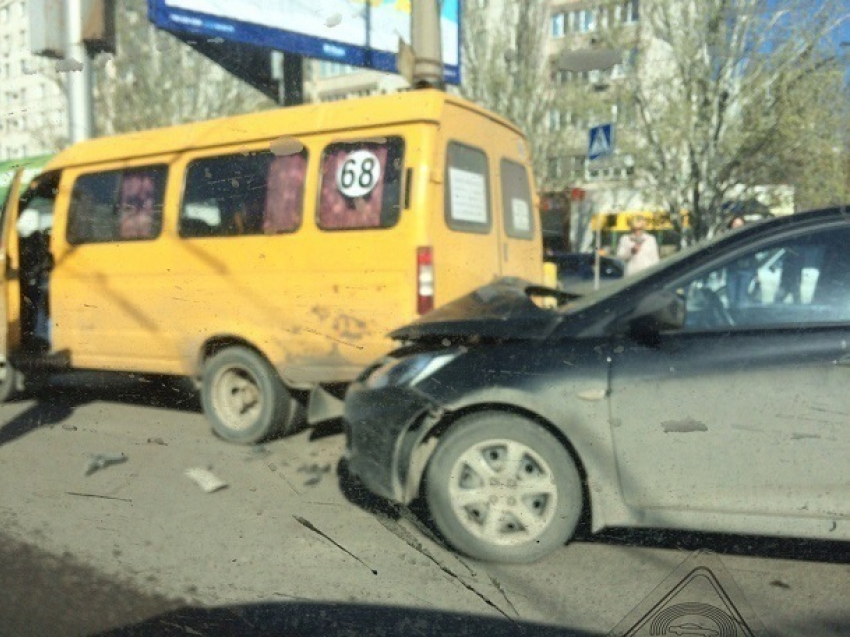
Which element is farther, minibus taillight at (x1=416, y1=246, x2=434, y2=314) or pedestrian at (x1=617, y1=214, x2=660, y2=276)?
pedestrian at (x1=617, y1=214, x2=660, y2=276)

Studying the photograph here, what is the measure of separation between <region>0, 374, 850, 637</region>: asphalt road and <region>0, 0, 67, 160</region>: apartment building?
8.12 meters

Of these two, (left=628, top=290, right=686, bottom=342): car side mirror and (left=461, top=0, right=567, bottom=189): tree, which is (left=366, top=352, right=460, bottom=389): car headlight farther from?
(left=461, top=0, right=567, bottom=189): tree

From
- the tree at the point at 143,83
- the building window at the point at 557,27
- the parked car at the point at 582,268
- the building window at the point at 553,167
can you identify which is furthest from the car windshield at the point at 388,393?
the building window at the point at 553,167

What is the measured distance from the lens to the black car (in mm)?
3408

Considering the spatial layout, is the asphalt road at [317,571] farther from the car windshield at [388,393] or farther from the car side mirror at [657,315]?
the car side mirror at [657,315]

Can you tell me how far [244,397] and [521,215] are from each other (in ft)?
8.25

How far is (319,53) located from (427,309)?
865 centimetres

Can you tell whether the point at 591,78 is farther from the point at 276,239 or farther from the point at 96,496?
the point at 96,496

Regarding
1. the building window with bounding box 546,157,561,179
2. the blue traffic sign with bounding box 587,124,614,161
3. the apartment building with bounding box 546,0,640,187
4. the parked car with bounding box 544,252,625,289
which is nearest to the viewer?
the blue traffic sign with bounding box 587,124,614,161

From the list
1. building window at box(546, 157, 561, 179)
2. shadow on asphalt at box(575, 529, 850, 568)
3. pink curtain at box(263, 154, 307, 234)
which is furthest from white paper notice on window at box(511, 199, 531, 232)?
building window at box(546, 157, 561, 179)

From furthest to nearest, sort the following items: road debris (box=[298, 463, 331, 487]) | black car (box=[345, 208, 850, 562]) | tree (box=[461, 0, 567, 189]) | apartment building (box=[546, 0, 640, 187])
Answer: tree (box=[461, 0, 567, 189]) < apartment building (box=[546, 0, 640, 187]) < road debris (box=[298, 463, 331, 487]) < black car (box=[345, 208, 850, 562])

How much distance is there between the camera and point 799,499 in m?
3.41

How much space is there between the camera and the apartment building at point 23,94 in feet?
41.0

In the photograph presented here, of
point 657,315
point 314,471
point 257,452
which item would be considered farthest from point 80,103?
point 657,315
